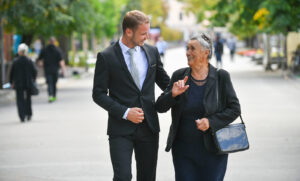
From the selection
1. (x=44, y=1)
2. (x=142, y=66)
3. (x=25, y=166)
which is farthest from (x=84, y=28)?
(x=142, y=66)

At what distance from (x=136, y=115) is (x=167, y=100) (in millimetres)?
270

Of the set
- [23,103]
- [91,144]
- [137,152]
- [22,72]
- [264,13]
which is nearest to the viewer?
[137,152]

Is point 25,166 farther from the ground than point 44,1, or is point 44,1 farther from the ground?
point 44,1

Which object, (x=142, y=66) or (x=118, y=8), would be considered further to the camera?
(x=118, y=8)

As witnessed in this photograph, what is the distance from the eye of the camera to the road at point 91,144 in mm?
8812

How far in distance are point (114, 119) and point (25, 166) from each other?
15.0 ft

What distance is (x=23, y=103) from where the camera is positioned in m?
15.8

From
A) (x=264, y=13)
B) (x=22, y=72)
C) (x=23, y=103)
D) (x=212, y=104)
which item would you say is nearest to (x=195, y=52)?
(x=212, y=104)

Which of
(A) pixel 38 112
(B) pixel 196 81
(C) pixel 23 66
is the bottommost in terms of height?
(A) pixel 38 112

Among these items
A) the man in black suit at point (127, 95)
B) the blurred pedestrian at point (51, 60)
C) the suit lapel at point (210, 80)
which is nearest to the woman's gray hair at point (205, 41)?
the suit lapel at point (210, 80)

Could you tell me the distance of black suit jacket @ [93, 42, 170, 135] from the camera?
5.33m

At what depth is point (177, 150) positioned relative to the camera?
16.7 feet

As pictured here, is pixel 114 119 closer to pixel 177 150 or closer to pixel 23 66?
pixel 177 150

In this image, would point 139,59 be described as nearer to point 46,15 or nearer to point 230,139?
point 230,139
